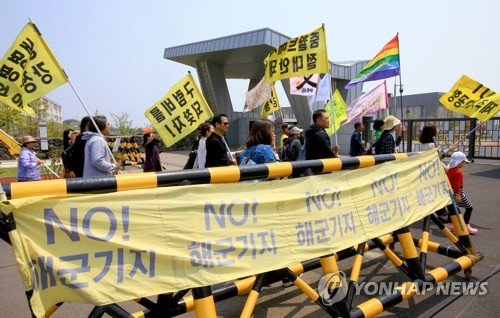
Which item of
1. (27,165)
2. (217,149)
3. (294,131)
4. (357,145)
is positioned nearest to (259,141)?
(217,149)

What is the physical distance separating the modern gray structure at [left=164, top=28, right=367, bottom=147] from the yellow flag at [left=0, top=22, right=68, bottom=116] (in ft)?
56.8

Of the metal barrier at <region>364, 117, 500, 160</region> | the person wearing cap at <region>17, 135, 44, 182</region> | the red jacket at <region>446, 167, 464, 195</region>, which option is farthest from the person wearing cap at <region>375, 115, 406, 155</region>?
the metal barrier at <region>364, 117, 500, 160</region>

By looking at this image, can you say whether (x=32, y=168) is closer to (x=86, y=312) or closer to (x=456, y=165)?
(x=86, y=312)

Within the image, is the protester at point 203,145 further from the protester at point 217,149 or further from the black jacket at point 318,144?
the black jacket at point 318,144

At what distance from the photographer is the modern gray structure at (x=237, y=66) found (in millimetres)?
21922

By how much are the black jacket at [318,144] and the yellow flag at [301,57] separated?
4.53 ft

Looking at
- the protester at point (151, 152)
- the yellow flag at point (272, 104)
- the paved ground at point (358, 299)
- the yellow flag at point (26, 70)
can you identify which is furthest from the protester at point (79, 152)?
the yellow flag at point (272, 104)

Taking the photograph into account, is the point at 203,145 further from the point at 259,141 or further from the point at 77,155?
the point at 259,141

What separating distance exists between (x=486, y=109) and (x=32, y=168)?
8172mm

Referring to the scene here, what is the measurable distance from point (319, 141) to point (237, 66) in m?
25.9

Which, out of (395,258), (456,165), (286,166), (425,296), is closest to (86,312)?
(286,166)

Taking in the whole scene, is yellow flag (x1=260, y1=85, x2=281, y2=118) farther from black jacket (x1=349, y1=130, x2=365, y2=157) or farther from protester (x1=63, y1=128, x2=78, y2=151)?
protester (x1=63, y1=128, x2=78, y2=151)

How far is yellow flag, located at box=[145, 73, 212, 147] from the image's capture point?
5.57 m

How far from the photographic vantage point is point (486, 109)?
17.7 ft
